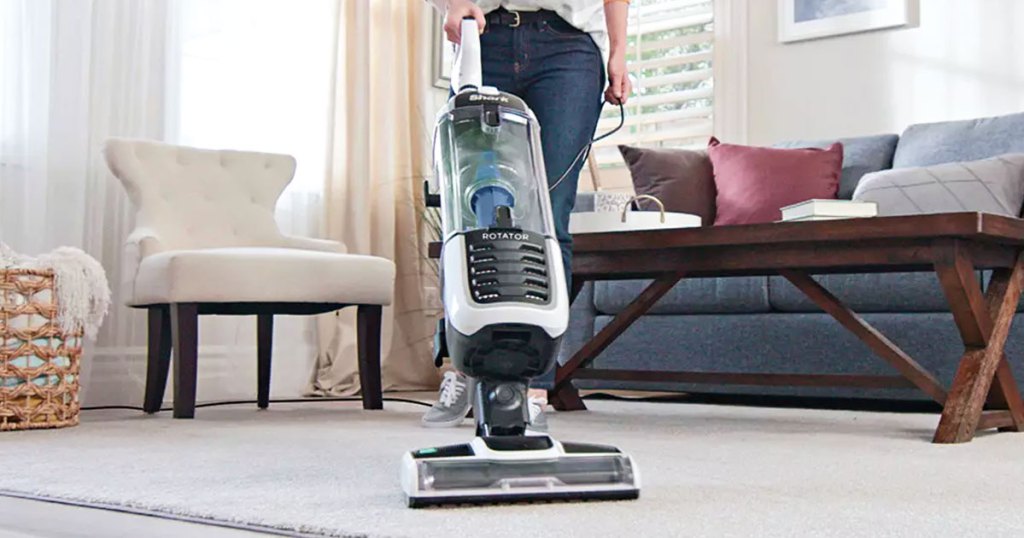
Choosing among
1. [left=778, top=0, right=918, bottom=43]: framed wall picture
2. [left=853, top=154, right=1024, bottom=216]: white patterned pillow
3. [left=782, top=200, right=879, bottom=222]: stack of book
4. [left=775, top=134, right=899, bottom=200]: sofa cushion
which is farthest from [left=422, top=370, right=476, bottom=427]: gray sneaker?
[left=778, top=0, right=918, bottom=43]: framed wall picture

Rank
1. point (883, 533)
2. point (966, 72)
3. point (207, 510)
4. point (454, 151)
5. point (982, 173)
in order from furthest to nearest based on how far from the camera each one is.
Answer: point (966, 72) → point (982, 173) → point (454, 151) → point (207, 510) → point (883, 533)

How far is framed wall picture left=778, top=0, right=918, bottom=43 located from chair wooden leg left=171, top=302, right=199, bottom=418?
2.63 metres

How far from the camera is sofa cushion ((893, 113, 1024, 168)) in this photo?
3428mm

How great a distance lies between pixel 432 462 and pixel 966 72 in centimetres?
332

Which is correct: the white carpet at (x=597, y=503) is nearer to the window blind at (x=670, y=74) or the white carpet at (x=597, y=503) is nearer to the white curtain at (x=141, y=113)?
the white curtain at (x=141, y=113)

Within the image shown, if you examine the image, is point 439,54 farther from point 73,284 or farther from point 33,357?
point 33,357

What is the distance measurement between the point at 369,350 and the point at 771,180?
A: 1.47m

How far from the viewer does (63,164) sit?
10.2 ft

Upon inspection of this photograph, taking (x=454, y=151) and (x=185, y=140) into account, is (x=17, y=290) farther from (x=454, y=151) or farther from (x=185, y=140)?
(x=454, y=151)

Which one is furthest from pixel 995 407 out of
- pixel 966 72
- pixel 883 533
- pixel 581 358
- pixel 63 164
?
pixel 63 164

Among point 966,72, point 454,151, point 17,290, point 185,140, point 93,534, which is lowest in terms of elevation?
point 93,534

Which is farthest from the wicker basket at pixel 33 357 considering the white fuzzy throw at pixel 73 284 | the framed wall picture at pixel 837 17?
the framed wall picture at pixel 837 17

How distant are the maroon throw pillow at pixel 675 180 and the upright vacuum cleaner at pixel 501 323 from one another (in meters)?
2.42

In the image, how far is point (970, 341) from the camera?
2.22 m
